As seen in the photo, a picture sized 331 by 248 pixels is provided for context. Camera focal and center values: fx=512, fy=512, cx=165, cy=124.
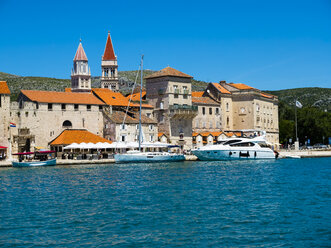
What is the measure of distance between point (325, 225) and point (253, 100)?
2765 inches

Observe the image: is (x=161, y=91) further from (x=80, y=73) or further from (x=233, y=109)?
Answer: (x=80, y=73)

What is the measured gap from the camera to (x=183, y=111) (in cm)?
7969

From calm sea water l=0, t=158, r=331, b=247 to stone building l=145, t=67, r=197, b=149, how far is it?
3851 cm

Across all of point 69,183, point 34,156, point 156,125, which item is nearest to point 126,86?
point 156,125

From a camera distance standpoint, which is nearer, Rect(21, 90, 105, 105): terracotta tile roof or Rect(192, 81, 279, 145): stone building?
Rect(21, 90, 105, 105): terracotta tile roof

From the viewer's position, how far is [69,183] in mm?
38844

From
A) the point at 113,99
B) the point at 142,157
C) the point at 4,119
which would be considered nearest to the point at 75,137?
the point at 4,119

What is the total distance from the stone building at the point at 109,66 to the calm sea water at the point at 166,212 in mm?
77084

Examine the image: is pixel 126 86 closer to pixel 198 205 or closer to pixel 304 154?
pixel 304 154

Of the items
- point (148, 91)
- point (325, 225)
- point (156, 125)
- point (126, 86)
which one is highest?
point (126, 86)

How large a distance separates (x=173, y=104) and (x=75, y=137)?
61.3 feet

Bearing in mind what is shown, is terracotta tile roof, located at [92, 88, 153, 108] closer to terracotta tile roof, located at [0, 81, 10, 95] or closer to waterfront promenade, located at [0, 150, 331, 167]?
waterfront promenade, located at [0, 150, 331, 167]

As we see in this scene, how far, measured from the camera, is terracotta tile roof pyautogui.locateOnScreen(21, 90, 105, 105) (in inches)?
2699

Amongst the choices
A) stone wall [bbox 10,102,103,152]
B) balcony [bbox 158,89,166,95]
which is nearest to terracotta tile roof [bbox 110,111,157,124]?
stone wall [bbox 10,102,103,152]
